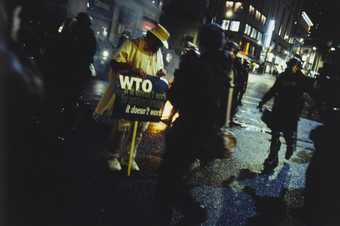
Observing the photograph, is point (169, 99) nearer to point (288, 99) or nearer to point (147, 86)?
point (147, 86)

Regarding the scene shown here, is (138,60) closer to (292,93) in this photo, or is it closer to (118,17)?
(292,93)

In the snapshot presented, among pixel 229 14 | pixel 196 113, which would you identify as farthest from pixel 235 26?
pixel 196 113

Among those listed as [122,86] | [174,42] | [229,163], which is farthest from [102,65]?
[174,42]

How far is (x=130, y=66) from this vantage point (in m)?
4.61

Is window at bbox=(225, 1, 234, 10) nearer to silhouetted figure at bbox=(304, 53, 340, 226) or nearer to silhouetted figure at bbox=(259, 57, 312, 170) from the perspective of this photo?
silhouetted figure at bbox=(259, 57, 312, 170)

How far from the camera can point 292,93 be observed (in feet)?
21.3

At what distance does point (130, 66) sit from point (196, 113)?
1.58 m

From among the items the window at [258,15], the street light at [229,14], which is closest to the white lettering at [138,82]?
the street light at [229,14]

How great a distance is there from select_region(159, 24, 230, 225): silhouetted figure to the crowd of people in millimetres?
11

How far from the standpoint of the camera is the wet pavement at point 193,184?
3.78 metres

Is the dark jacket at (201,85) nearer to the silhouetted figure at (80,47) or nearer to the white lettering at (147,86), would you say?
the white lettering at (147,86)

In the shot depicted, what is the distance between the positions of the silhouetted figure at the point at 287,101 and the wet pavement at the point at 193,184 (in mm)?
663

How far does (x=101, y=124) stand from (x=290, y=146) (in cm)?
411

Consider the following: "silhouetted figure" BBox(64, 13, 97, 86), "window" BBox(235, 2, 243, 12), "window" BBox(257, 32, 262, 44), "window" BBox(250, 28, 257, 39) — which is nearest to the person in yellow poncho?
"silhouetted figure" BBox(64, 13, 97, 86)
